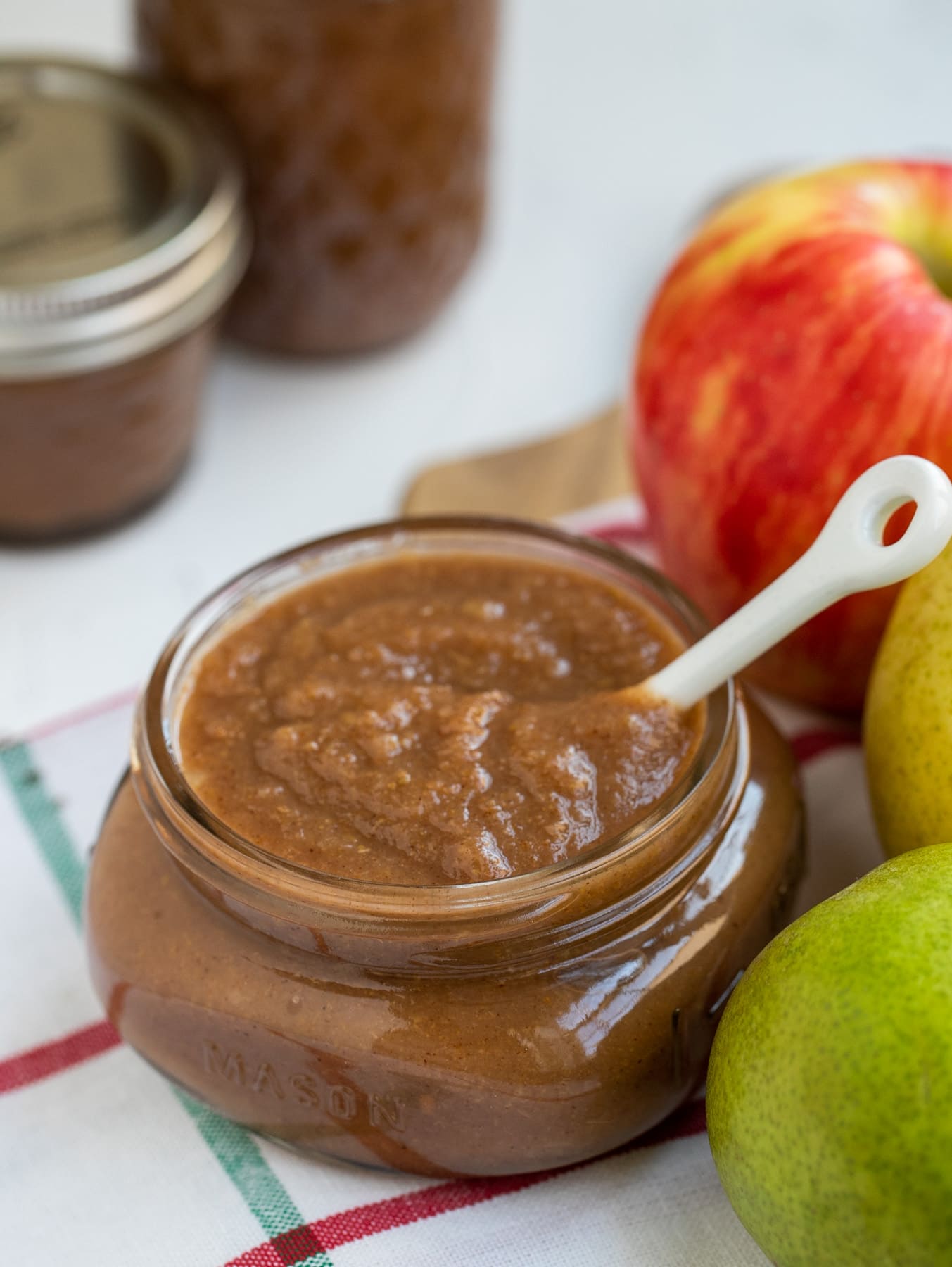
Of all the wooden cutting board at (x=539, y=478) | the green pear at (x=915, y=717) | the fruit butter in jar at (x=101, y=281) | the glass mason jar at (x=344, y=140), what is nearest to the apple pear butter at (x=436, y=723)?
the green pear at (x=915, y=717)

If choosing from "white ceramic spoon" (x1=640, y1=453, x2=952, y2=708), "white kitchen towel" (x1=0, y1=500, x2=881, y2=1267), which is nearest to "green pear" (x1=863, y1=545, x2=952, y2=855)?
"white ceramic spoon" (x1=640, y1=453, x2=952, y2=708)

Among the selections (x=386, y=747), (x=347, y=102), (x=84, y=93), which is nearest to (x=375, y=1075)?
(x=386, y=747)

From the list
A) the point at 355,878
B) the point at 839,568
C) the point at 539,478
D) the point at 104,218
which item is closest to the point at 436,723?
the point at 355,878

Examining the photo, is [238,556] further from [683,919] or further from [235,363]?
[683,919]

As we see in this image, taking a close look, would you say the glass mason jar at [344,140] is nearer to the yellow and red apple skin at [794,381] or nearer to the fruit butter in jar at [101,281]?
the fruit butter in jar at [101,281]

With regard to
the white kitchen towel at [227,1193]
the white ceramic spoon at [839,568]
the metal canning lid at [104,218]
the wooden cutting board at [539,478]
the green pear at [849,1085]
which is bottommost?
the white kitchen towel at [227,1193]

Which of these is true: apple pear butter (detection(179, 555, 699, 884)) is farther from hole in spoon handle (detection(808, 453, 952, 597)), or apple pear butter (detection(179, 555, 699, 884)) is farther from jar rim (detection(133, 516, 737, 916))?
hole in spoon handle (detection(808, 453, 952, 597))
